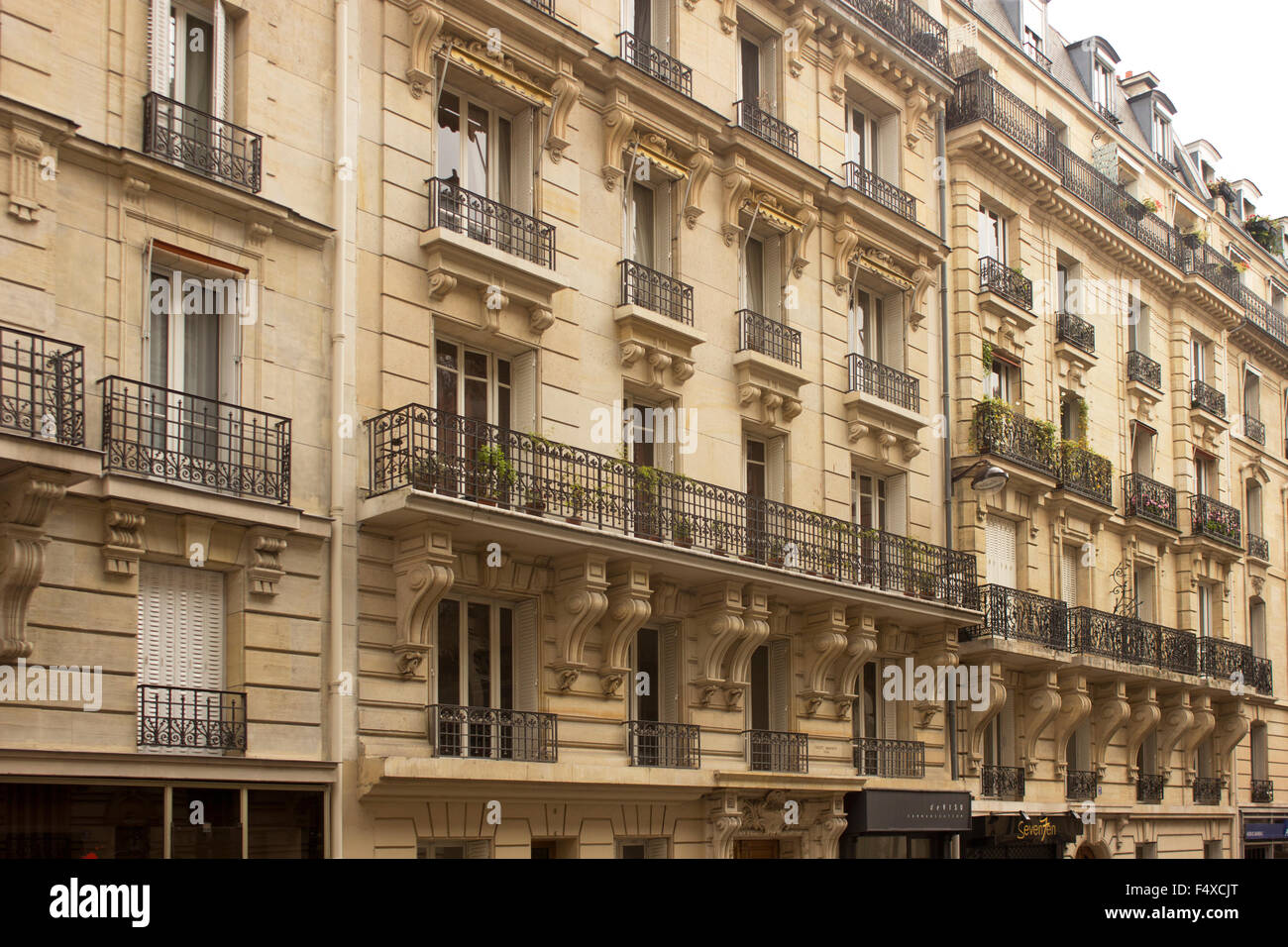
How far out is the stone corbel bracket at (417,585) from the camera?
16.2m

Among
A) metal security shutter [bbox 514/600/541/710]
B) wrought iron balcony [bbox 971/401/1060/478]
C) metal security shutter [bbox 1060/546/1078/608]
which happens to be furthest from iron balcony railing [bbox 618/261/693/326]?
metal security shutter [bbox 1060/546/1078/608]

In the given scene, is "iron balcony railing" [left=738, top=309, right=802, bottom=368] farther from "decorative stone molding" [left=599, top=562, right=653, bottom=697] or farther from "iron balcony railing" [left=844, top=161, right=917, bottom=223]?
"decorative stone molding" [left=599, top=562, right=653, bottom=697]

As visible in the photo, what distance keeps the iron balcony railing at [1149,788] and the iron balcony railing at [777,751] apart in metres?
12.8

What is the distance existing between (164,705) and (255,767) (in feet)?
3.65

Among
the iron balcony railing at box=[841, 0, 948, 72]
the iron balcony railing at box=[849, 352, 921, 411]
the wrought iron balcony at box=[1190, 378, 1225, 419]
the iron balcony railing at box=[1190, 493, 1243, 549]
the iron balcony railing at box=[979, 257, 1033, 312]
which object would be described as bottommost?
the iron balcony railing at box=[1190, 493, 1243, 549]

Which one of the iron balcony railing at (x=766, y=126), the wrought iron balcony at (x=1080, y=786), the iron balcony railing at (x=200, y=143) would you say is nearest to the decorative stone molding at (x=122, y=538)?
the iron balcony railing at (x=200, y=143)

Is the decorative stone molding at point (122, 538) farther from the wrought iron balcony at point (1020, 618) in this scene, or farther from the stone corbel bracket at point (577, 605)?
the wrought iron balcony at point (1020, 618)

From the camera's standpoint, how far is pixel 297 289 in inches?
641

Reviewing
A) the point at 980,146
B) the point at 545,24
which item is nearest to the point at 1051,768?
the point at 980,146

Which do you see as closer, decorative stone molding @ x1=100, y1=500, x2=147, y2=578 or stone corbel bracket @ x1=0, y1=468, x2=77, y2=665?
stone corbel bracket @ x1=0, y1=468, x2=77, y2=665

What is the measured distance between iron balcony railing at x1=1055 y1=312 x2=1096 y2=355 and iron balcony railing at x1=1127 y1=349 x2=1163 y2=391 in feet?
6.48

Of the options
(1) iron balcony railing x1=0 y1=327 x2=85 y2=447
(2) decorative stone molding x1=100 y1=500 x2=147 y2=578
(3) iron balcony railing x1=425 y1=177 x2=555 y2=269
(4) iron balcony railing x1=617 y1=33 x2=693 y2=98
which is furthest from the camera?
(4) iron balcony railing x1=617 y1=33 x2=693 y2=98

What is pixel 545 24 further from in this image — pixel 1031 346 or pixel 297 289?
pixel 1031 346

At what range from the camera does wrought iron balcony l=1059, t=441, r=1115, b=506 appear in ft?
97.6
